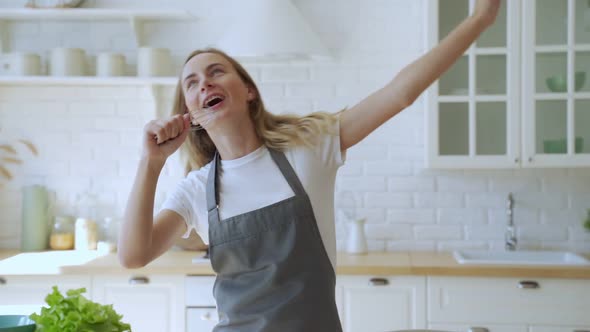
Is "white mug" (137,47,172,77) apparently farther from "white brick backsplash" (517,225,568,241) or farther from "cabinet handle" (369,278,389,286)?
"white brick backsplash" (517,225,568,241)

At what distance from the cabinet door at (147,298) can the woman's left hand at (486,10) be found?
2169 millimetres

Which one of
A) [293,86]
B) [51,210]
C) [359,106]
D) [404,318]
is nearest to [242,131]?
[359,106]

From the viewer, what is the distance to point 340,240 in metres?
3.95

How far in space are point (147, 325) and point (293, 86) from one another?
1.43 m

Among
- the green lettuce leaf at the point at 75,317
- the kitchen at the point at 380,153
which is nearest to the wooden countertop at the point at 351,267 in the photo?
the kitchen at the point at 380,153

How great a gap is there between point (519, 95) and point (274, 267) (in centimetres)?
214

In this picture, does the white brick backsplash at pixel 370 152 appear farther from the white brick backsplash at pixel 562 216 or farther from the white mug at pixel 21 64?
the white mug at pixel 21 64

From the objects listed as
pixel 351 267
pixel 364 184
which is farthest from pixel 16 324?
pixel 364 184

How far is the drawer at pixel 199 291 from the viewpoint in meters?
3.39

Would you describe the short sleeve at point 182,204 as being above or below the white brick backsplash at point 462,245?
above

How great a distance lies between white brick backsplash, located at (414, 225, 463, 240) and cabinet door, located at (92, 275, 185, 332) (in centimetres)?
129

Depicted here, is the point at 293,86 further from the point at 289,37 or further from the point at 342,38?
the point at 289,37

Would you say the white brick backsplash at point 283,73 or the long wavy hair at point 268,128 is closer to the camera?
the long wavy hair at point 268,128

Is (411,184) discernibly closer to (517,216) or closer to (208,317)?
(517,216)
